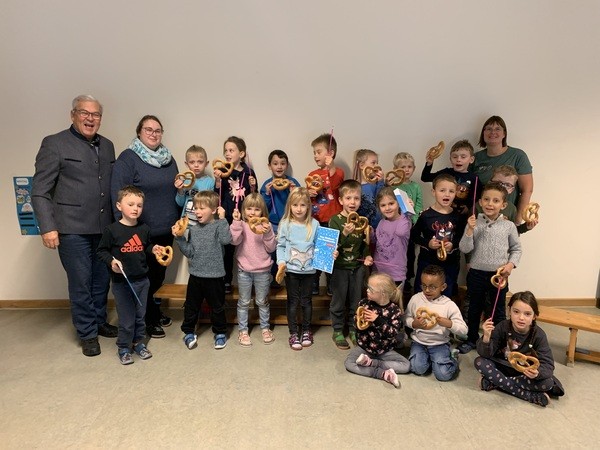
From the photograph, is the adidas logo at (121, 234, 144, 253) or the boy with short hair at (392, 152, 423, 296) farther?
the boy with short hair at (392, 152, 423, 296)

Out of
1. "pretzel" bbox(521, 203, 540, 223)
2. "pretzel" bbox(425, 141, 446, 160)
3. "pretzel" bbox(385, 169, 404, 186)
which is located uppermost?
"pretzel" bbox(425, 141, 446, 160)

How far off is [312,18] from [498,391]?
10.9 ft

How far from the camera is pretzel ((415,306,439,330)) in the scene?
2.71 meters

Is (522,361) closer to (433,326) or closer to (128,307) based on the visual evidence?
(433,326)

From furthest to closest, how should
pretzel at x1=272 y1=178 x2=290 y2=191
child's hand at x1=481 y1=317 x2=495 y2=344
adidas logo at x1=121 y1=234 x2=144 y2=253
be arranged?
1. pretzel at x1=272 y1=178 x2=290 y2=191
2. adidas logo at x1=121 y1=234 x2=144 y2=253
3. child's hand at x1=481 y1=317 x2=495 y2=344

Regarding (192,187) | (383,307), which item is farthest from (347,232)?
(192,187)

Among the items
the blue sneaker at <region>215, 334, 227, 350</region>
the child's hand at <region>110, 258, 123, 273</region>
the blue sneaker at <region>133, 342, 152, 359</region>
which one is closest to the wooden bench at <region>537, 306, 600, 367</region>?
the blue sneaker at <region>215, 334, 227, 350</region>

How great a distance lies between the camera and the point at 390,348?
115 inches

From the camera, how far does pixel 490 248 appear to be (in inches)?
117

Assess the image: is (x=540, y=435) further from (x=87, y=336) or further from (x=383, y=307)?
(x=87, y=336)

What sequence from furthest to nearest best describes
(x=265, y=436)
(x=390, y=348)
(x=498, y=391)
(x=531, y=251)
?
(x=531, y=251) → (x=390, y=348) → (x=498, y=391) → (x=265, y=436)

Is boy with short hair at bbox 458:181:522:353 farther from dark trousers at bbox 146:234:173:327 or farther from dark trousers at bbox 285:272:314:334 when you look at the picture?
dark trousers at bbox 146:234:173:327

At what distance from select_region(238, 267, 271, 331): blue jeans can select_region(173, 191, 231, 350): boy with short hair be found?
16cm

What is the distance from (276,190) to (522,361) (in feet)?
7.51
